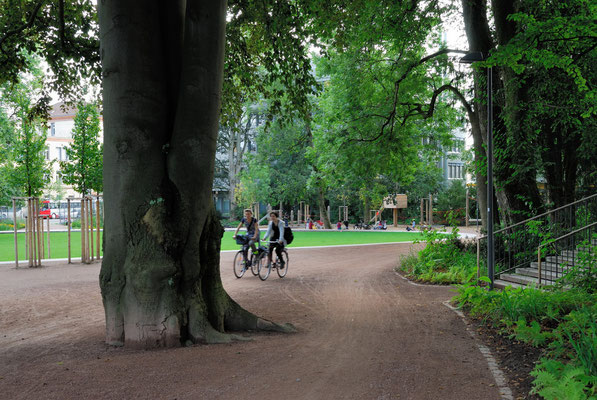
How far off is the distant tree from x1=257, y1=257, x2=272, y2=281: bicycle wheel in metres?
10.9

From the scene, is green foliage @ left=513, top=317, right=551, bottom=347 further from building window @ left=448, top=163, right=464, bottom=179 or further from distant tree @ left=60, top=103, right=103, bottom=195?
building window @ left=448, top=163, right=464, bottom=179

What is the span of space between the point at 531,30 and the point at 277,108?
5792mm

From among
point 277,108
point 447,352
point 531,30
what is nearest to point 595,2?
point 531,30

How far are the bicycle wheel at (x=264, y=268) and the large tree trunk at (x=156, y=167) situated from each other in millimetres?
6741

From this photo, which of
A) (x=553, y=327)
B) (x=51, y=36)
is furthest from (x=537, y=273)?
(x=51, y=36)

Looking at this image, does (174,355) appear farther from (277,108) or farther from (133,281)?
(277,108)

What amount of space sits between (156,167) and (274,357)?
286cm

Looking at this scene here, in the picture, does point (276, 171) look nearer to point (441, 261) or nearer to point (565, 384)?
point (441, 261)

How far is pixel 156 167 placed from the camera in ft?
21.7

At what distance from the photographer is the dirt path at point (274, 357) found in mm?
4847

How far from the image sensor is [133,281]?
20.9ft

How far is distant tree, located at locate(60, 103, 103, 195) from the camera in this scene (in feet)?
70.7

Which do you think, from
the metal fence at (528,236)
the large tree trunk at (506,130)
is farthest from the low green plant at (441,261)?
the large tree trunk at (506,130)

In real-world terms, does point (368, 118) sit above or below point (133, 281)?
above
